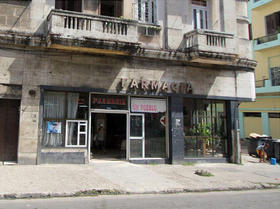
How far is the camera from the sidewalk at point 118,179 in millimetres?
6832

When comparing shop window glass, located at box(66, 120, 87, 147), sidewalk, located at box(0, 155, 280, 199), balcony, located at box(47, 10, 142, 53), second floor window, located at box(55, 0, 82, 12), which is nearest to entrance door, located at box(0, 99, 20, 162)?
sidewalk, located at box(0, 155, 280, 199)

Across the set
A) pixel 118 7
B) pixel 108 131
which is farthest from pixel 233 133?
pixel 118 7

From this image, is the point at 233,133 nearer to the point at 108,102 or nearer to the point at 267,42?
the point at 108,102

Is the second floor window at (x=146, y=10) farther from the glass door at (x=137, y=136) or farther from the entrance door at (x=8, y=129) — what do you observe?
the entrance door at (x=8, y=129)

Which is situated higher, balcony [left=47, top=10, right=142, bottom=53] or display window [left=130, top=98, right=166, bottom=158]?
balcony [left=47, top=10, right=142, bottom=53]

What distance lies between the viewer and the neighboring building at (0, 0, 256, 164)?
32.8 ft

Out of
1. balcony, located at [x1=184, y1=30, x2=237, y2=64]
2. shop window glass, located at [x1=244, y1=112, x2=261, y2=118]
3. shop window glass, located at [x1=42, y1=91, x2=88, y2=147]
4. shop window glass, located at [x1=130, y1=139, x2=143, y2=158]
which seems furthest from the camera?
shop window glass, located at [x1=244, y1=112, x2=261, y2=118]

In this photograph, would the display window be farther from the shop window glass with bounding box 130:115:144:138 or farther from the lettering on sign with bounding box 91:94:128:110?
the lettering on sign with bounding box 91:94:128:110

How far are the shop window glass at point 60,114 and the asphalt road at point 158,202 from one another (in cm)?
449

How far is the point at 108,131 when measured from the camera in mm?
17000

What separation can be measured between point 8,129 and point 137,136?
5.31 meters

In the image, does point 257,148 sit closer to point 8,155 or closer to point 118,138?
point 118,138

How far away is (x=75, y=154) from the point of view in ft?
34.2

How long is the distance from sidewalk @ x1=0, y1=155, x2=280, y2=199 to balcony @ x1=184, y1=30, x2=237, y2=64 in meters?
5.01
